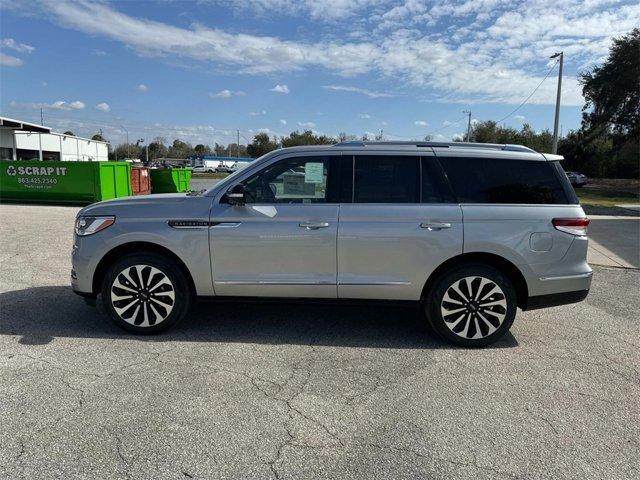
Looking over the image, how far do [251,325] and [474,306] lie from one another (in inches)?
88.7

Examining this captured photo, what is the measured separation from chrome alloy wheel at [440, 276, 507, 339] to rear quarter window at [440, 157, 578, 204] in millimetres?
794

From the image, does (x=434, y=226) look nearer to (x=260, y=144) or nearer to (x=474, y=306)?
(x=474, y=306)

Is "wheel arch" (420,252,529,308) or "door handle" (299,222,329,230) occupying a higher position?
"door handle" (299,222,329,230)

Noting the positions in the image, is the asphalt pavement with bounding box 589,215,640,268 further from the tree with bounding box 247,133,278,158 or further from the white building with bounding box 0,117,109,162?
the tree with bounding box 247,133,278,158

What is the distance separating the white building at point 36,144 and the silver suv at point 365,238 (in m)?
43.9

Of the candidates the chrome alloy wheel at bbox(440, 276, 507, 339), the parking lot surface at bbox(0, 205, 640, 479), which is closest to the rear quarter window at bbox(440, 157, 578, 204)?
the chrome alloy wheel at bbox(440, 276, 507, 339)

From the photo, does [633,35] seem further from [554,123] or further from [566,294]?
[566,294]

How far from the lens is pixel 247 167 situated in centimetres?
482

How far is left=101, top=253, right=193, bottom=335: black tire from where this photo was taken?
474 centimetres

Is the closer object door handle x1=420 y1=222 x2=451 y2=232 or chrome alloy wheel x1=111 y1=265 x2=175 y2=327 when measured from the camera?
door handle x1=420 y1=222 x2=451 y2=232

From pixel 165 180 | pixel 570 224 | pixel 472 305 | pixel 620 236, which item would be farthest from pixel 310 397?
pixel 165 180

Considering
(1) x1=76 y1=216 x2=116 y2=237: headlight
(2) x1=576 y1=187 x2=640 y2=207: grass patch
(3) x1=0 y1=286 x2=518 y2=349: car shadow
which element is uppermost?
(1) x1=76 y1=216 x2=116 y2=237: headlight

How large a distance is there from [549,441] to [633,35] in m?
47.0

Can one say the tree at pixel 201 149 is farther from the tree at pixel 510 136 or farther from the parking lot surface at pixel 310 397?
the parking lot surface at pixel 310 397
